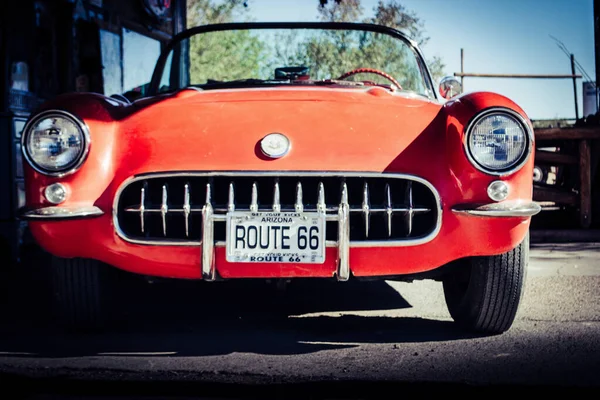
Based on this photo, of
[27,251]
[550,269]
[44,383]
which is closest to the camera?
[44,383]

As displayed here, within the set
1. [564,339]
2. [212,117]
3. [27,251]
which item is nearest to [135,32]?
[27,251]

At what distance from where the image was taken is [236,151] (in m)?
3.04

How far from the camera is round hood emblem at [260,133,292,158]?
301 cm

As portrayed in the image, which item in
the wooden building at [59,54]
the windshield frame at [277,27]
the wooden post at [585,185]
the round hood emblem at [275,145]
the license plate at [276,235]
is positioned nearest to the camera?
the license plate at [276,235]

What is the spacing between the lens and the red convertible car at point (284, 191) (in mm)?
2957

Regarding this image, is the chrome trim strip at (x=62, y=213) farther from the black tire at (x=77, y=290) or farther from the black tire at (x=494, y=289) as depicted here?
the black tire at (x=494, y=289)

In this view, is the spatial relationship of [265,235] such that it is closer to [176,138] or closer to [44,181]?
[176,138]

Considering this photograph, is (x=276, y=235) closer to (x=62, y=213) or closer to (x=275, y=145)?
(x=275, y=145)

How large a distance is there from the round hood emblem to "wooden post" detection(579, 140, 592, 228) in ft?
16.3

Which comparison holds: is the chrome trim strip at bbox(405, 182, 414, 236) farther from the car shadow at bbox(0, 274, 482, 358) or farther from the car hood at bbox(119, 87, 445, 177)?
the car shadow at bbox(0, 274, 482, 358)

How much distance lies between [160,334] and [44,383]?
0.87 m

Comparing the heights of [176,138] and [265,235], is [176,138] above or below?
above

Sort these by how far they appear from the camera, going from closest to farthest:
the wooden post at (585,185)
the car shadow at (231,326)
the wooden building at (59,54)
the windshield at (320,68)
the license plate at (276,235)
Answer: the license plate at (276,235)
the car shadow at (231,326)
the windshield at (320,68)
the wooden building at (59,54)
the wooden post at (585,185)

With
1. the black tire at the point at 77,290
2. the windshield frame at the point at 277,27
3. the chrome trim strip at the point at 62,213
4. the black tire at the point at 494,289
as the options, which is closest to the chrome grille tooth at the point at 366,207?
the black tire at the point at 494,289
